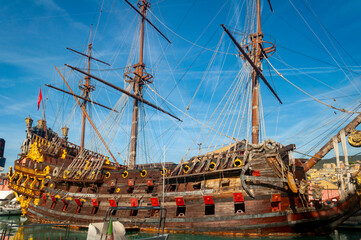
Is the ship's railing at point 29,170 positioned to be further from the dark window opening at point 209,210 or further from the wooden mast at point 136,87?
the dark window opening at point 209,210

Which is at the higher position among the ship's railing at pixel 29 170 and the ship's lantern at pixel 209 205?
the ship's railing at pixel 29 170

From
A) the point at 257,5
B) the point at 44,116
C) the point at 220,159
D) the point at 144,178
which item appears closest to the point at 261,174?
the point at 220,159

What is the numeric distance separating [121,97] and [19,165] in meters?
16.3

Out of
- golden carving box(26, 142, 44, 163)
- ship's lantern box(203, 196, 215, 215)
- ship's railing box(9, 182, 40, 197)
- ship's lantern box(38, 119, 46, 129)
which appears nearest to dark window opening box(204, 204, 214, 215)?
ship's lantern box(203, 196, 215, 215)

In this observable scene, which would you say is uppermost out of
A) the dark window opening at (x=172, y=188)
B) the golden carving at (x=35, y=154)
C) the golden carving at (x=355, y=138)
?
the golden carving at (x=35, y=154)

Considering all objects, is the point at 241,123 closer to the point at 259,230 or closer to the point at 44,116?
the point at 259,230

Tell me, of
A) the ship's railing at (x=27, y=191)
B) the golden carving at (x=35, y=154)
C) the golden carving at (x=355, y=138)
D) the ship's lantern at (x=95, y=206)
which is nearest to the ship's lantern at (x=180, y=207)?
the ship's lantern at (x=95, y=206)

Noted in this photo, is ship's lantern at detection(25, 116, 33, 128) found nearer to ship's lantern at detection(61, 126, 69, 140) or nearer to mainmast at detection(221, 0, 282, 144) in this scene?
ship's lantern at detection(61, 126, 69, 140)

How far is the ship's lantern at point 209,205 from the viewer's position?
18594 mm

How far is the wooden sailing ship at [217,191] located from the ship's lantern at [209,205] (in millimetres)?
68

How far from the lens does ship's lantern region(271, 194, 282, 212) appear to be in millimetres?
16938

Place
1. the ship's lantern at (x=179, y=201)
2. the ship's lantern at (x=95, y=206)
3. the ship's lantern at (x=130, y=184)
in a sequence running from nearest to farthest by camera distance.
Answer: the ship's lantern at (x=179, y=201) → the ship's lantern at (x=130, y=184) → the ship's lantern at (x=95, y=206)

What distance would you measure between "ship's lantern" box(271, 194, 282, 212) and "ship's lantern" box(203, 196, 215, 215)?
13.2 feet

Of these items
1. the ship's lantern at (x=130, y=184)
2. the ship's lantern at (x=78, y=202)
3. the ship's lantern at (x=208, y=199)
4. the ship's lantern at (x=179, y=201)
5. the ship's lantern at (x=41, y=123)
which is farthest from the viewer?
the ship's lantern at (x=41, y=123)
